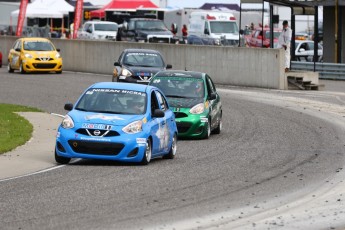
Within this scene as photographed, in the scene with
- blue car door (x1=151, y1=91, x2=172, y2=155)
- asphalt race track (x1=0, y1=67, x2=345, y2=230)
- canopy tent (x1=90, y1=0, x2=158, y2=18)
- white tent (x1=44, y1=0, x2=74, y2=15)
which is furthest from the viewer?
white tent (x1=44, y1=0, x2=74, y2=15)

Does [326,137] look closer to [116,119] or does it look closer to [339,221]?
[116,119]

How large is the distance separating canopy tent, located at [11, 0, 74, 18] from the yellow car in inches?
950

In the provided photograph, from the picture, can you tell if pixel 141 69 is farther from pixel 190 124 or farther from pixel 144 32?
pixel 144 32

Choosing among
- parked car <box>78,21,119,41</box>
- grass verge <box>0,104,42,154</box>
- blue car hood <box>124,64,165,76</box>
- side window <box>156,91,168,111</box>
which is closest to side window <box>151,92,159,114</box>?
side window <box>156,91,168,111</box>

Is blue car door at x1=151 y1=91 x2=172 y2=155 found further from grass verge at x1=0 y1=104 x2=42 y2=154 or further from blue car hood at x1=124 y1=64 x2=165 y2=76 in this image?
blue car hood at x1=124 y1=64 x2=165 y2=76

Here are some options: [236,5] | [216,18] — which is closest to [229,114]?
[216,18]

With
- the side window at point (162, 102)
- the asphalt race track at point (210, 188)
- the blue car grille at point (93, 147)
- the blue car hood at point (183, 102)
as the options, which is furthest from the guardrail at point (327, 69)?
the blue car grille at point (93, 147)

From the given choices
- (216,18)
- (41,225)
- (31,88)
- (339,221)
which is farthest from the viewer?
(216,18)

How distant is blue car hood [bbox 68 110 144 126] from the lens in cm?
1759

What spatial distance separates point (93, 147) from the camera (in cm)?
1736

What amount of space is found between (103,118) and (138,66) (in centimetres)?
1786

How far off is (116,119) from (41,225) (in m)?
6.21

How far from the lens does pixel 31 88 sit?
3844 centimetres

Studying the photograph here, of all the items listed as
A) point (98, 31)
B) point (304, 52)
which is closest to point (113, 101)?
point (304, 52)
